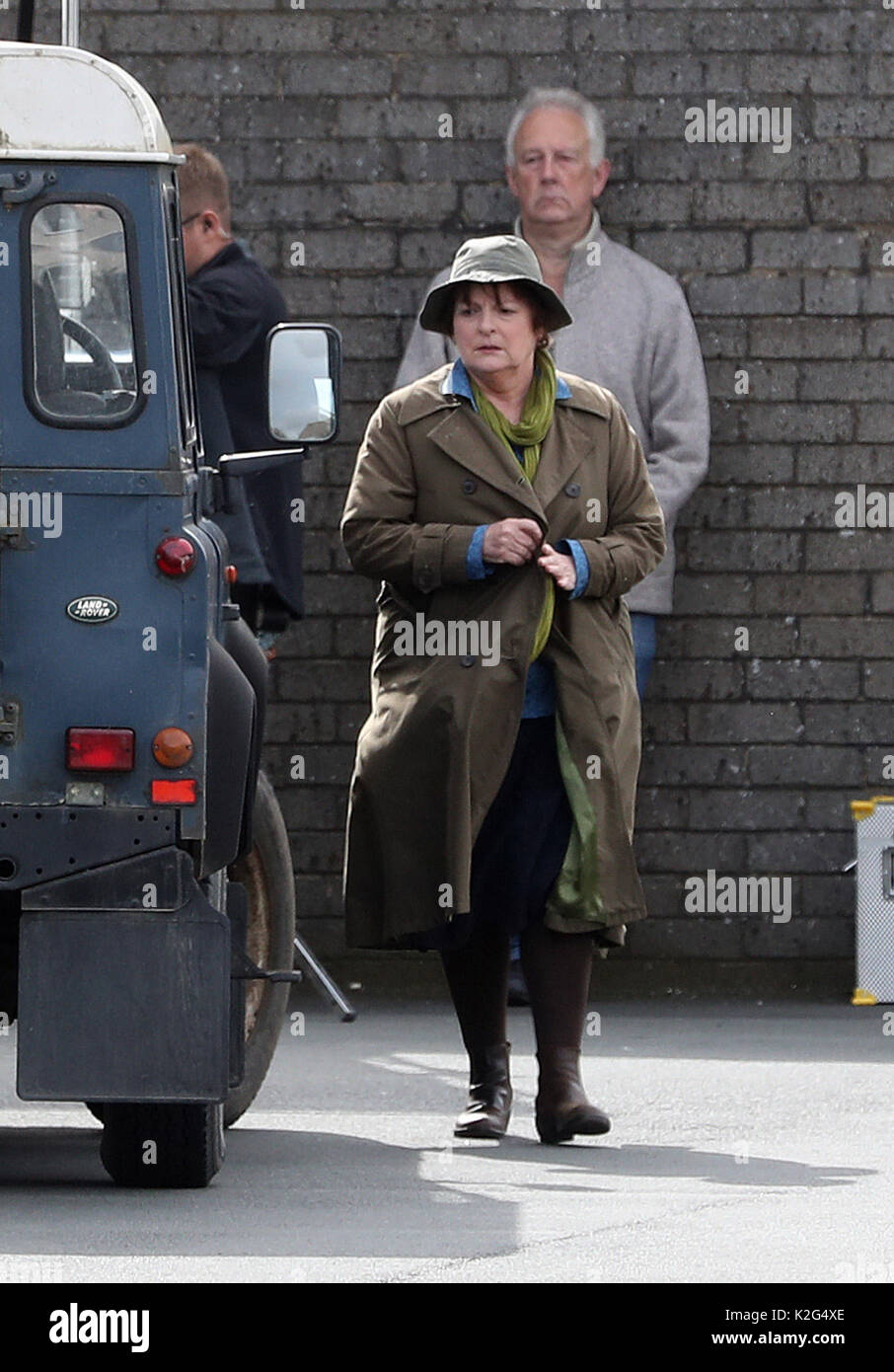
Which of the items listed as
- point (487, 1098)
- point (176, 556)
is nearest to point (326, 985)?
point (487, 1098)

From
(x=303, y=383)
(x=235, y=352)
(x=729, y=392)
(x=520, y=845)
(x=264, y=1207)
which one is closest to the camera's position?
(x=264, y=1207)

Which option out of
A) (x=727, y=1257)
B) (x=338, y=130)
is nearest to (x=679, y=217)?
(x=338, y=130)

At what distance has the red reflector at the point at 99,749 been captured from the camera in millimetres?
6266


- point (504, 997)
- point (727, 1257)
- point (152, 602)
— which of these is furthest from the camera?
point (504, 997)

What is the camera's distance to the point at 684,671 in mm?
10875

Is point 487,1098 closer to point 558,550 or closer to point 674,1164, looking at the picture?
point 674,1164

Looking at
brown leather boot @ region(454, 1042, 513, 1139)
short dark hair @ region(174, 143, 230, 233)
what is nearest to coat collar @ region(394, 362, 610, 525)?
brown leather boot @ region(454, 1042, 513, 1139)

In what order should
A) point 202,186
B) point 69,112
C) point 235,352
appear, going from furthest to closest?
point 202,186
point 235,352
point 69,112

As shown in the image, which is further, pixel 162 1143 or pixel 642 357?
pixel 642 357

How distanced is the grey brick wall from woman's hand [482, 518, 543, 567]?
3.43 meters

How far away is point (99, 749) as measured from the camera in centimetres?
627

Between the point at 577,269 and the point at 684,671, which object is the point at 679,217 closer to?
the point at 577,269

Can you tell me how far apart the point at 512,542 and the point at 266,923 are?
1192mm

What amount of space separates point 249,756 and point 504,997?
1.49 meters
